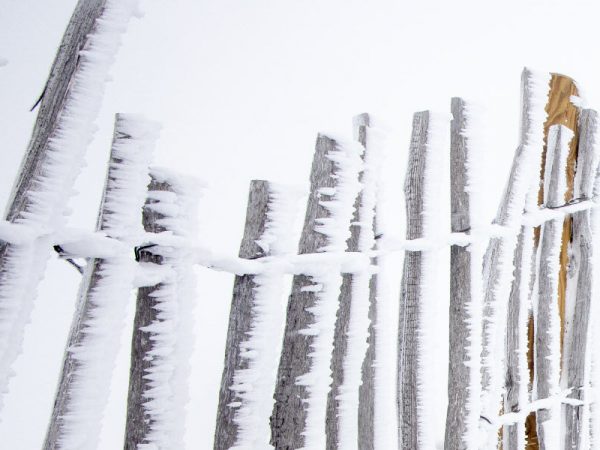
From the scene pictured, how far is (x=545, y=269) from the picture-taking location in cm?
219

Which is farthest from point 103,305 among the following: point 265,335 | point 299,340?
point 299,340

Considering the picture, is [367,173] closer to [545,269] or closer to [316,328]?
[316,328]

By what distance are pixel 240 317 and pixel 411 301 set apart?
2.00 feet

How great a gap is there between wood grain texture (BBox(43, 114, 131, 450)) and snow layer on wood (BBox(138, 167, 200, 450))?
0.31ft

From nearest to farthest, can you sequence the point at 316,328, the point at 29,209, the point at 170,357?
1. the point at 29,209
2. the point at 170,357
3. the point at 316,328

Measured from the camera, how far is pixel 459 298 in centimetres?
168

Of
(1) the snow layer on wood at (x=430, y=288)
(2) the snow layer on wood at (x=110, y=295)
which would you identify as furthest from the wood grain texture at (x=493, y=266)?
(2) the snow layer on wood at (x=110, y=295)

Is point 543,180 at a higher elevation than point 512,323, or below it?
higher

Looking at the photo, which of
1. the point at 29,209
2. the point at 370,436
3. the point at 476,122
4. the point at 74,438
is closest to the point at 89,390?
the point at 74,438

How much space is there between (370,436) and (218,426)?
0.51 metres

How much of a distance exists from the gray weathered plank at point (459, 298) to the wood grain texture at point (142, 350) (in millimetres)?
1018

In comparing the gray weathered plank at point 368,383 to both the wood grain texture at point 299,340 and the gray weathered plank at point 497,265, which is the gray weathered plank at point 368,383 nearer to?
the wood grain texture at point 299,340

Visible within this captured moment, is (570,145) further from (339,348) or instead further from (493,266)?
(339,348)

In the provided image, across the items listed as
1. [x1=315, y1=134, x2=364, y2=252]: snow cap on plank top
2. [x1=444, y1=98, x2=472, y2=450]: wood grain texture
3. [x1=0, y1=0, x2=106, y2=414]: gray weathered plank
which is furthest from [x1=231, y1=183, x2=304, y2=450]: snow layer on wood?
[x1=444, y1=98, x2=472, y2=450]: wood grain texture
